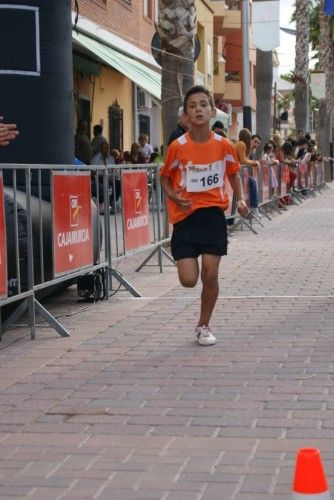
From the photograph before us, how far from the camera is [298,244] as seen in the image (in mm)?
16969

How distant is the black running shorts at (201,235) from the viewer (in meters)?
8.35

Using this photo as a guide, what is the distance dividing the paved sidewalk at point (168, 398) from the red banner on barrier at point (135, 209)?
616mm

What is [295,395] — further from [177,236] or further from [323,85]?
[323,85]

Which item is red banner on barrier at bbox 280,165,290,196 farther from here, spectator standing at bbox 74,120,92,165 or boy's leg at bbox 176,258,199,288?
boy's leg at bbox 176,258,199,288

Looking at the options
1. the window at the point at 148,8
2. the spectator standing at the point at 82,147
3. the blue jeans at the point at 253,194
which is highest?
the window at the point at 148,8

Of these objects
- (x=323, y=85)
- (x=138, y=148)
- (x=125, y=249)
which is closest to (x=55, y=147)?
(x=125, y=249)

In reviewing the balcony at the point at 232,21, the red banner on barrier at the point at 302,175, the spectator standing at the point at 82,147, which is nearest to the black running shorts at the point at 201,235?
the spectator standing at the point at 82,147

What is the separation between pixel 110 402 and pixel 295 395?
1.06 meters

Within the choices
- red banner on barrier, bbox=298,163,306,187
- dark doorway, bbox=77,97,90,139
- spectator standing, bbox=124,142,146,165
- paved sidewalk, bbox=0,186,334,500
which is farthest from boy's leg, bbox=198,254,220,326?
red banner on barrier, bbox=298,163,306,187

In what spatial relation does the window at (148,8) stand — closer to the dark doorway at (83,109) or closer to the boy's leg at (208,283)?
the dark doorway at (83,109)

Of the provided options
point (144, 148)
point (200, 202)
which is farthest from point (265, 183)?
point (200, 202)

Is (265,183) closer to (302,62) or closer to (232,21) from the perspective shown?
(302,62)

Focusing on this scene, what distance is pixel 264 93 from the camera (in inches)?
1341

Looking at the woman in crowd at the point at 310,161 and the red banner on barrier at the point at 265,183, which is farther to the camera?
the woman in crowd at the point at 310,161
